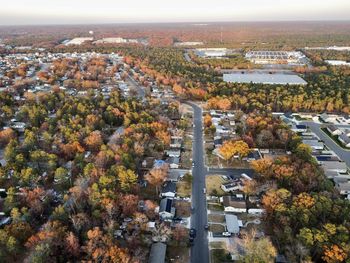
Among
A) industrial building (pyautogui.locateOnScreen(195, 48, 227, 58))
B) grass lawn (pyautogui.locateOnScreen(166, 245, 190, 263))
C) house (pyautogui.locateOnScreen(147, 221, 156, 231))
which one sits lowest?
grass lawn (pyautogui.locateOnScreen(166, 245, 190, 263))

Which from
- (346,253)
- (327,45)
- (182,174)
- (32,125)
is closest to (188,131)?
(182,174)

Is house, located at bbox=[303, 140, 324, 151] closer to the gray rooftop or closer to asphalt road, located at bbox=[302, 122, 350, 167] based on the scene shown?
asphalt road, located at bbox=[302, 122, 350, 167]

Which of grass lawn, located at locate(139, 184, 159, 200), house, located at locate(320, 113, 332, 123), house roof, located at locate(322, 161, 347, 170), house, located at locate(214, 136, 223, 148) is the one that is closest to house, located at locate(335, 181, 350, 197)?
house roof, located at locate(322, 161, 347, 170)

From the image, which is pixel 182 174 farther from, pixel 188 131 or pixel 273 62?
pixel 273 62

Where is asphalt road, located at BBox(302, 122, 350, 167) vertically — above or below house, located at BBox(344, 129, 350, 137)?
below

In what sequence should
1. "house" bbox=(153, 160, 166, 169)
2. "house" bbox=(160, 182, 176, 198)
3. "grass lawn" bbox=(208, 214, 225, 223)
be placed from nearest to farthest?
"grass lawn" bbox=(208, 214, 225, 223) < "house" bbox=(160, 182, 176, 198) < "house" bbox=(153, 160, 166, 169)
